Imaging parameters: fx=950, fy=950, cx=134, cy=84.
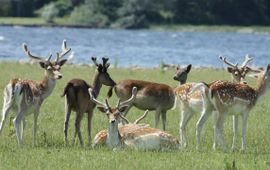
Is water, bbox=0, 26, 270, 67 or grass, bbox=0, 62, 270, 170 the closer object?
grass, bbox=0, 62, 270, 170

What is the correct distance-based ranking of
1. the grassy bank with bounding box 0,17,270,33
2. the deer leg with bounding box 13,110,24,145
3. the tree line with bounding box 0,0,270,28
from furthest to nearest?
the tree line with bounding box 0,0,270,28 → the grassy bank with bounding box 0,17,270,33 → the deer leg with bounding box 13,110,24,145

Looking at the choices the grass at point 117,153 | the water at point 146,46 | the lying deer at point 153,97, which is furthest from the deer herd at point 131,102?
the water at point 146,46

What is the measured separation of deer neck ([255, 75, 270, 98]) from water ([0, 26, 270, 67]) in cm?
2476

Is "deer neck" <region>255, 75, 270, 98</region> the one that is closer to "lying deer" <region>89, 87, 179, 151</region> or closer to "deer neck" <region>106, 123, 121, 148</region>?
"lying deer" <region>89, 87, 179, 151</region>

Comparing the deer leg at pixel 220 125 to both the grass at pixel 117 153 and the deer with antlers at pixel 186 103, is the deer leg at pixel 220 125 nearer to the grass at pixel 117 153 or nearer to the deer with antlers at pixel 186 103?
the grass at pixel 117 153

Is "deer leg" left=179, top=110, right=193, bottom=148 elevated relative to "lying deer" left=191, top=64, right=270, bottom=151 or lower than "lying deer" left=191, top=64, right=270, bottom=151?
lower

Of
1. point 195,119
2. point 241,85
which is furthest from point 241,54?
point 241,85

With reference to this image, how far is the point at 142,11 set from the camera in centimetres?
9125

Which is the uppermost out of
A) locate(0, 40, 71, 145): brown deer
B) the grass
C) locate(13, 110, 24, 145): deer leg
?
locate(0, 40, 71, 145): brown deer

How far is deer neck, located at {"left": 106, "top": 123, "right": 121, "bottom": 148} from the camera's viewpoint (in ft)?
44.7

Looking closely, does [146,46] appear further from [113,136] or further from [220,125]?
[113,136]

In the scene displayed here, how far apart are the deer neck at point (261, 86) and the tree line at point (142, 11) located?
74.6 m

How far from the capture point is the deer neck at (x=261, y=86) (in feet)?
47.9

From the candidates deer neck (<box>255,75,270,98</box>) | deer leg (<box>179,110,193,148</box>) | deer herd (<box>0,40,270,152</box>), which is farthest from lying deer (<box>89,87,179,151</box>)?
deer neck (<box>255,75,270,98</box>)
